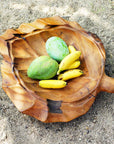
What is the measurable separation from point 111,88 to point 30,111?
1.63 ft

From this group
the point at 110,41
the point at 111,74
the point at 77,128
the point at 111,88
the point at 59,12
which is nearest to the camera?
the point at 111,88

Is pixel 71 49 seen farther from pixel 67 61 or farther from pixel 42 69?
pixel 42 69

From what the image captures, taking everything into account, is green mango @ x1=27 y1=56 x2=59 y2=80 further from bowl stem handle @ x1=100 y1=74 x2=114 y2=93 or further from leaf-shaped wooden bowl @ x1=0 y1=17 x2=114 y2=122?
bowl stem handle @ x1=100 y1=74 x2=114 y2=93

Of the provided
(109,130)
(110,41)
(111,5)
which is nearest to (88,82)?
(109,130)

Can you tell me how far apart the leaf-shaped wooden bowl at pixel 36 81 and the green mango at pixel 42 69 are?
50 millimetres

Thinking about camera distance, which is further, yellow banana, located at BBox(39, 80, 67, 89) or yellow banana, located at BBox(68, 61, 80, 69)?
yellow banana, located at BBox(68, 61, 80, 69)

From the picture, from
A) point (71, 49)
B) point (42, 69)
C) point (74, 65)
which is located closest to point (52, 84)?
point (42, 69)

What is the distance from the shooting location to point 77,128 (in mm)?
1260

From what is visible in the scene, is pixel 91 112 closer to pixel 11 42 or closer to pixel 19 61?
pixel 19 61

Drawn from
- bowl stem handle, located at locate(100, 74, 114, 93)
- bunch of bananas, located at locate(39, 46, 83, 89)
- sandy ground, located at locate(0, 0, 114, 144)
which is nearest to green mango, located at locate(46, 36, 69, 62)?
bunch of bananas, located at locate(39, 46, 83, 89)

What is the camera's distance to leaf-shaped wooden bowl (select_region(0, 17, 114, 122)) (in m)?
1.05

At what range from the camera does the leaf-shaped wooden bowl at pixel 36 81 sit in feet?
3.46

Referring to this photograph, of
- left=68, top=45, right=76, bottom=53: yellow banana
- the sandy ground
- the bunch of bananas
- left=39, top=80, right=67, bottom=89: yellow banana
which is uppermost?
left=68, top=45, right=76, bottom=53: yellow banana

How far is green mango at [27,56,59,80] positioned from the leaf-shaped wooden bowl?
0.05m
